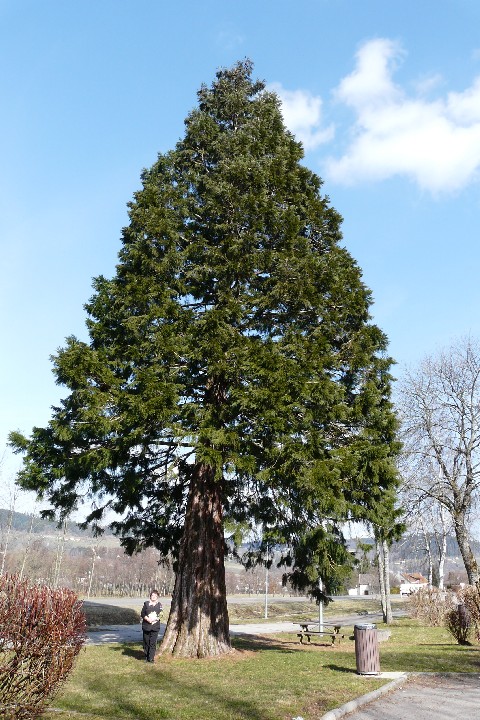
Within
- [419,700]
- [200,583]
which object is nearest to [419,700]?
[419,700]

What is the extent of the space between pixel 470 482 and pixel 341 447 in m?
15.2

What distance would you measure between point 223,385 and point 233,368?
1666 millimetres

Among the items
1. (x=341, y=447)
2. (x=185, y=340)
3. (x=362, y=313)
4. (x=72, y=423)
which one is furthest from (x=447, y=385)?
(x=72, y=423)

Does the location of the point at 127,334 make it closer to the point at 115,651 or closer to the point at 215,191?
the point at 215,191

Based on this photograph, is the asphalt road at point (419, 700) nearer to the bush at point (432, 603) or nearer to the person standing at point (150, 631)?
the person standing at point (150, 631)

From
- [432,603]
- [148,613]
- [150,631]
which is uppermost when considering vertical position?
[148,613]

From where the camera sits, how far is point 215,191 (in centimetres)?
1424

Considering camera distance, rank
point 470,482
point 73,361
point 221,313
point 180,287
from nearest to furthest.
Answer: point 73,361 → point 221,313 → point 180,287 → point 470,482

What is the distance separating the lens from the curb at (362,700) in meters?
7.32

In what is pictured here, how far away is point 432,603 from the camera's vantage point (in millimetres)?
23406

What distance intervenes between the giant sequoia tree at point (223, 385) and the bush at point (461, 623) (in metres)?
5.63

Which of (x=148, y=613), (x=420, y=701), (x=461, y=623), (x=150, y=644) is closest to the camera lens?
(x=420, y=701)

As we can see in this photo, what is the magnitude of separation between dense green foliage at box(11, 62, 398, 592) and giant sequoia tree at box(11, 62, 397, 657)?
0.15 feet

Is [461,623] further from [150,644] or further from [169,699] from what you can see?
[169,699]
